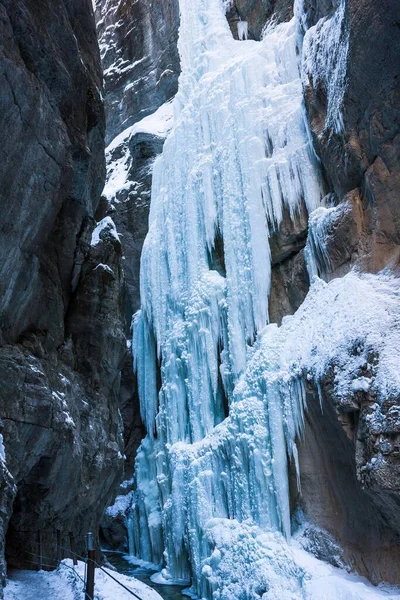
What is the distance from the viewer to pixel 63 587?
7.63 meters

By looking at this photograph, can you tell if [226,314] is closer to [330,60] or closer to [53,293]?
[53,293]

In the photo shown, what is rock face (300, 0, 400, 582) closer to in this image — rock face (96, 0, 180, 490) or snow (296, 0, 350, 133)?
snow (296, 0, 350, 133)

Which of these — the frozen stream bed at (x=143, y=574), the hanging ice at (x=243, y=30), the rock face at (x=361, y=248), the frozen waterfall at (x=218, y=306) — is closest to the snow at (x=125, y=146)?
the frozen waterfall at (x=218, y=306)

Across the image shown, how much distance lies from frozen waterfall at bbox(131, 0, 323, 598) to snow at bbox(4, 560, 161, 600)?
4252 mm

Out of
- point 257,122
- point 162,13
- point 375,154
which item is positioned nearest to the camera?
point 375,154

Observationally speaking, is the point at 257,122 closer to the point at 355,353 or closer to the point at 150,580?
the point at 355,353

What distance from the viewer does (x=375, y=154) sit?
10.4 metres

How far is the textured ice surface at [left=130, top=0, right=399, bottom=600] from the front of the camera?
10.7 m

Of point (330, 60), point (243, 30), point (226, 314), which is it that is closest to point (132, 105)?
point (243, 30)

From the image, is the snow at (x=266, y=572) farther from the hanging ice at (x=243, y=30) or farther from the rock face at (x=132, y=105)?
the hanging ice at (x=243, y=30)

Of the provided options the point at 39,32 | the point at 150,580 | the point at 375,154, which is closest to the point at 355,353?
the point at 375,154

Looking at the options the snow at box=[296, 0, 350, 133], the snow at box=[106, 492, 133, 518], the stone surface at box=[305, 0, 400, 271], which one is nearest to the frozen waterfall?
the snow at box=[296, 0, 350, 133]

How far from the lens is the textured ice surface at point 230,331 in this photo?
1074 cm

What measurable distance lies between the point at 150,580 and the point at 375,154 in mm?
12511
